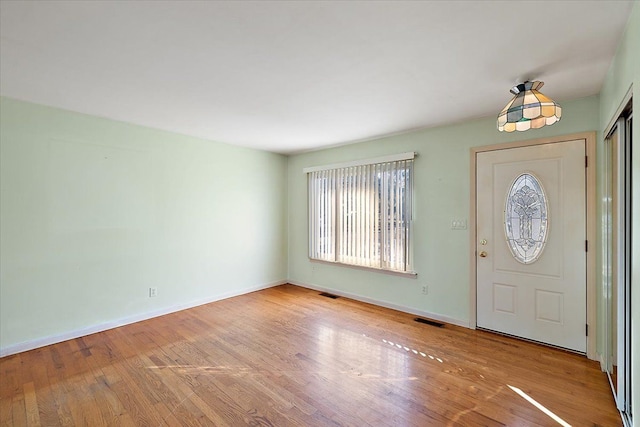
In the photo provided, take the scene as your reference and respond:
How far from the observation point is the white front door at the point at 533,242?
2.90 meters

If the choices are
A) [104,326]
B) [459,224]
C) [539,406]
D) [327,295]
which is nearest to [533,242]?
[459,224]

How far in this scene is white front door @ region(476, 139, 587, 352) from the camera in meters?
2.90

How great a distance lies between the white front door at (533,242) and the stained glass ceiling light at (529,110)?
912 mm

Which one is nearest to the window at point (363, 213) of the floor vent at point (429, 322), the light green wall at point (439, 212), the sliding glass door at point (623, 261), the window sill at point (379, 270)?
the window sill at point (379, 270)

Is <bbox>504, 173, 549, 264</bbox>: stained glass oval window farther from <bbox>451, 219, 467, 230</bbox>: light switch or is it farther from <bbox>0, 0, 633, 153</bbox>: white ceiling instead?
<bbox>0, 0, 633, 153</bbox>: white ceiling

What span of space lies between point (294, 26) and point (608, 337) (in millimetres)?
3429

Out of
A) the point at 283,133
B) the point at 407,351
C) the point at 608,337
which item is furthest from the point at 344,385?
the point at 283,133

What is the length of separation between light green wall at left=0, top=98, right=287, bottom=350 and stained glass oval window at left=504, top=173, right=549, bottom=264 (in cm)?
376

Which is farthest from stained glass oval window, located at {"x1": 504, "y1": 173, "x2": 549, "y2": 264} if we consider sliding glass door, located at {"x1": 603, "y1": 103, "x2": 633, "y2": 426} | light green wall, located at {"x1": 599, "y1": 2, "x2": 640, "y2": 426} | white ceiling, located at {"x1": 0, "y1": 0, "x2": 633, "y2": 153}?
light green wall, located at {"x1": 599, "y1": 2, "x2": 640, "y2": 426}

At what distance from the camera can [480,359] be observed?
2.79 metres

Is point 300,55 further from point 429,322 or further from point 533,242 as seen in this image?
point 429,322

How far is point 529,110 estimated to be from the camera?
7.36ft

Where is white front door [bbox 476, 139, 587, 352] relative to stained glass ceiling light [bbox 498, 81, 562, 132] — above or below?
below

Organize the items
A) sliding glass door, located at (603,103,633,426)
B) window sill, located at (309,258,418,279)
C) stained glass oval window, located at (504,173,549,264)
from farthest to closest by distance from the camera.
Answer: window sill, located at (309,258,418,279) < stained glass oval window, located at (504,173,549,264) < sliding glass door, located at (603,103,633,426)
